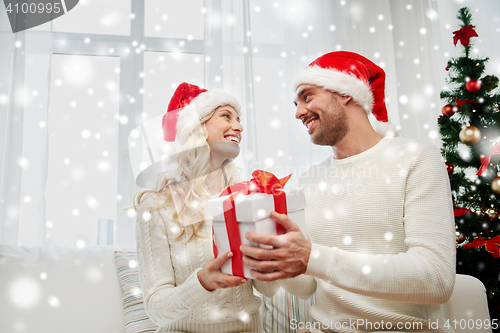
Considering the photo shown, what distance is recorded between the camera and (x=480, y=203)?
5.97 feet

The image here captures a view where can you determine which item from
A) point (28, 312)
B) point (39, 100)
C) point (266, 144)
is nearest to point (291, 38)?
point (266, 144)

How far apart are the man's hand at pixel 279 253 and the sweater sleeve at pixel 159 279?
22 cm

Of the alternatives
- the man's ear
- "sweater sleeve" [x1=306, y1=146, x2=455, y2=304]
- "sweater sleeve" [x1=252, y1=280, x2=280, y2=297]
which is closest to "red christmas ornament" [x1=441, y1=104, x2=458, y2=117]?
the man's ear

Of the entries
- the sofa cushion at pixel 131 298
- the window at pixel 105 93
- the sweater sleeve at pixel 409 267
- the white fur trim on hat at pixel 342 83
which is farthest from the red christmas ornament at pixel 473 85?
the sofa cushion at pixel 131 298

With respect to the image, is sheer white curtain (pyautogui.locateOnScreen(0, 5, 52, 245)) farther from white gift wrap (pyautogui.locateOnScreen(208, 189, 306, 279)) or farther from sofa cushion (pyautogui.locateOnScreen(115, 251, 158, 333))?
white gift wrap (pyautogui.locateOnScreen(208, 189, 306, 279))

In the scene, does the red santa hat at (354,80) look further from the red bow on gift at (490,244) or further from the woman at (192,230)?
the red bow on gift at (490,244)

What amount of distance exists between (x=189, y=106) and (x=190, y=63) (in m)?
1.30

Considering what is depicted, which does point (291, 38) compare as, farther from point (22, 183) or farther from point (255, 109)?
point (22, 183)

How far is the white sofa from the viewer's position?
4.08ft

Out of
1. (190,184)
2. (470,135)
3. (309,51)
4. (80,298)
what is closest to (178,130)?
(190,184)

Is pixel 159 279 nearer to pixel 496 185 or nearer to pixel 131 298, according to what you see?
pixel 131 298

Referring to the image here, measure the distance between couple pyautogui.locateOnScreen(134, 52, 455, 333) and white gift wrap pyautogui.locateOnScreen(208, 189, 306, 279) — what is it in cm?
2

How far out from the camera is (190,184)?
1202mm

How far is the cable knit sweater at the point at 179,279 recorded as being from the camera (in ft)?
3.39
